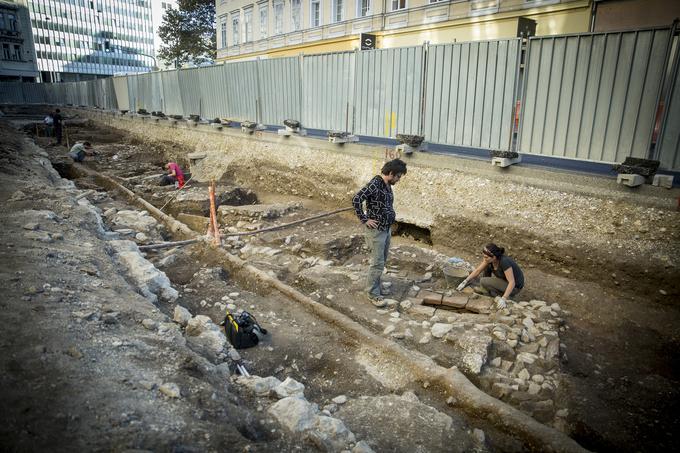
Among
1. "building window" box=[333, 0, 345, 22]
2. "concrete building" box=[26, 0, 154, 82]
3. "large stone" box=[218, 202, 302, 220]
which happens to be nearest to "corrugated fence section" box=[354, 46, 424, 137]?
"large stone" box=[218, 202, 302, 220]

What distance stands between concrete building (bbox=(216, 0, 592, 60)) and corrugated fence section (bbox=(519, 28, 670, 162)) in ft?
31.1

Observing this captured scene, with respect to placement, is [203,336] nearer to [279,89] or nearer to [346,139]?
[346,139]

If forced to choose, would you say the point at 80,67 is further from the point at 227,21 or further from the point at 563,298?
the point at 563,298

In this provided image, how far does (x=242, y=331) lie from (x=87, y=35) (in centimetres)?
10080

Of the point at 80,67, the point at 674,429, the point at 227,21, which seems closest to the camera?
the point at 674,429

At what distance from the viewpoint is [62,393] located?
272cm

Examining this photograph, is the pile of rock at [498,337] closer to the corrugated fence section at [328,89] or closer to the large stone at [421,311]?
the large stone at [421,311]

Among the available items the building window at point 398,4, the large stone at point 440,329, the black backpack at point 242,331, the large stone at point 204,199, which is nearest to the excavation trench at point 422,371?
the large stone at point 440,329

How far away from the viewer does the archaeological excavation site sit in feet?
9.97

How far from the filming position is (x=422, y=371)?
422 cm

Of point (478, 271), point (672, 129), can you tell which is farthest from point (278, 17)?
point (478, 271)

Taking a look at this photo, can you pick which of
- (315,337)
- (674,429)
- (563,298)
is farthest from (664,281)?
(315,337)

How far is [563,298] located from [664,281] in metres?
1.20

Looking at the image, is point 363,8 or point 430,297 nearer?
point 430,297
